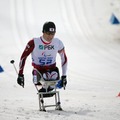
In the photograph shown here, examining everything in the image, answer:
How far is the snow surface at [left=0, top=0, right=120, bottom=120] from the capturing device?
7.34 metres

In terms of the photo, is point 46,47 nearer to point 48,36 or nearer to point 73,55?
point 48,36

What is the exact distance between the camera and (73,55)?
620 inches

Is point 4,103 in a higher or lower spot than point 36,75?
lower

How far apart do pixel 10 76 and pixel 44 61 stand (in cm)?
496

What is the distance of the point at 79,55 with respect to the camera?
619 inches

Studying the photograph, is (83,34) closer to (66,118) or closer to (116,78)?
(116,78)

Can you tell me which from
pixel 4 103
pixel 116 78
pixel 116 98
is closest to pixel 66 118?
pixel 4 103

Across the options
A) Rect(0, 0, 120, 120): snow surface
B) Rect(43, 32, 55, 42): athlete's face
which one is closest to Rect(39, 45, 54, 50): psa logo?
Rect(43, 32, 55, 42): athlete's face

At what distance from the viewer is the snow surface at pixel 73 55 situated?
7344 millimetres

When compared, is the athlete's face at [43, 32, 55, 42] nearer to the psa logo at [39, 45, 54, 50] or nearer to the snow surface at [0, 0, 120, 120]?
the psa logo at [39, 45, 54, 50]

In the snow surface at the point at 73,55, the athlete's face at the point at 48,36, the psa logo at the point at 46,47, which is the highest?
the athlete's face at the point at 48,36

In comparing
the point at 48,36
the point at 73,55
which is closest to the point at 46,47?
the point at 48,36

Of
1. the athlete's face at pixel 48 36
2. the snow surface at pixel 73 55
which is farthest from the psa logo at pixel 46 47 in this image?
the snow surface at pixel 73 55

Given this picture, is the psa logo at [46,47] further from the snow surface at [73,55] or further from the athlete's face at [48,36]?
the snow surface at [73,55]
